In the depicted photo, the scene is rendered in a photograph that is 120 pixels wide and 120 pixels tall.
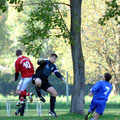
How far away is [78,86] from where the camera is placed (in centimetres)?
1778

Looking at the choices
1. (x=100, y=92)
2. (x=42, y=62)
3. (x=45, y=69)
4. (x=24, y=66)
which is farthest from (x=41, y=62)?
(x=100, y=92)

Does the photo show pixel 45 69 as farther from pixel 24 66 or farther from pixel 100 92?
pixel 100 92

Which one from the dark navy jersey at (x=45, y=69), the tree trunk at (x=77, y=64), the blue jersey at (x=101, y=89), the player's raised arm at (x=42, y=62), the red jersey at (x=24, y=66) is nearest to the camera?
the blue jersey at (x=101, y=89)

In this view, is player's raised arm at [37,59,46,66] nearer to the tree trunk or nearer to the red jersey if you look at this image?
the red jersey

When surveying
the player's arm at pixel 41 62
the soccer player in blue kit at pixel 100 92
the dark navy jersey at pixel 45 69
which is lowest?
the soccer player in blue kit at pixel 100 92

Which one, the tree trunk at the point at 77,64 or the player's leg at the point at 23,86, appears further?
the tree trunk at the point at 77,64

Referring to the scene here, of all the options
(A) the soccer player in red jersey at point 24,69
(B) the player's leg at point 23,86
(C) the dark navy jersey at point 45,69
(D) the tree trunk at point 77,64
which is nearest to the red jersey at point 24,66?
(A) the soccer player in red jersey at point 24,69

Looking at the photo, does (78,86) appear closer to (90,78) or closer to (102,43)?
(102,43)

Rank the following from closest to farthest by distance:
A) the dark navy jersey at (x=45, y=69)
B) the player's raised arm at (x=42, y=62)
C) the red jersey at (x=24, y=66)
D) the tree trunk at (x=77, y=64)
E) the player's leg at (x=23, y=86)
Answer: the player's raised arm at (x=42, y=62) → the dark navy jersey at (x=45, y=69) → the red jersey at (x=24, y=66) → the player's leg at (x=23, y=86) → the tree trunk at (x=77, y=64)

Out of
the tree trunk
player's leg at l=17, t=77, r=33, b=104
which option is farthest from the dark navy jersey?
the tree trunk

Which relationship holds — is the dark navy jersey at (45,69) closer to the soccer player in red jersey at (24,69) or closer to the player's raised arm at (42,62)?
the player's raised arm at (42,62)

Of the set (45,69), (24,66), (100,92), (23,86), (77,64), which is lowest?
(100,92)

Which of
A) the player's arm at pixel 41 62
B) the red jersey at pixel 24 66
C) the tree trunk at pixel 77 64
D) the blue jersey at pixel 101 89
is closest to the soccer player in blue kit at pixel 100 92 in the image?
the blue jersey at pixel 101 89

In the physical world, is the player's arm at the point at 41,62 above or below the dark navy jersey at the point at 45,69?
above
